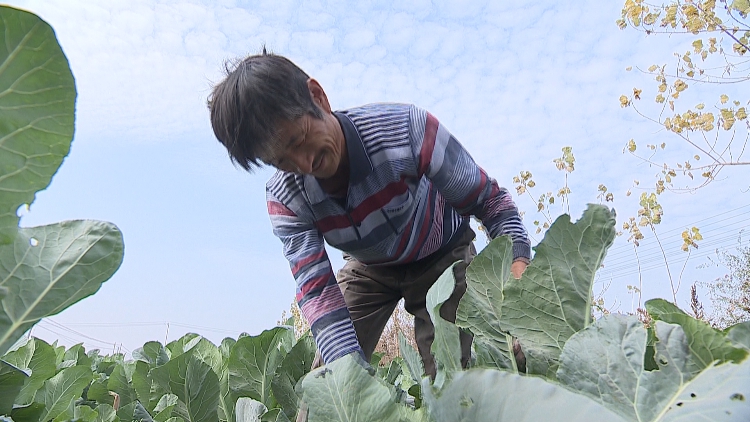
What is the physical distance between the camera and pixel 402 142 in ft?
6.49

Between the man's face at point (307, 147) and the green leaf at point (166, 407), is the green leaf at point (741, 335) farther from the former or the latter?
the man's face at point (307, 147)

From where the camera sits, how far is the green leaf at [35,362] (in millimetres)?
1096

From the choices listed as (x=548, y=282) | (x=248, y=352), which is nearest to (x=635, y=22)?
(x=248, y=352)

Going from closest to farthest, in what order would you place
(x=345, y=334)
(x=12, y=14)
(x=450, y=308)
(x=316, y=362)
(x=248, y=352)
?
(x=12, y=14)
(x=248, y=352)
(x=345, y=334)
(x=316, y=362)
(x=450, y=308)

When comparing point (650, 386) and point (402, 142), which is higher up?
point (402, 142)

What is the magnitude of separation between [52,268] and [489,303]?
405mm

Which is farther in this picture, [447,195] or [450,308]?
[450,308]

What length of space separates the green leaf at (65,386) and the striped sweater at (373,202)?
0.70 m

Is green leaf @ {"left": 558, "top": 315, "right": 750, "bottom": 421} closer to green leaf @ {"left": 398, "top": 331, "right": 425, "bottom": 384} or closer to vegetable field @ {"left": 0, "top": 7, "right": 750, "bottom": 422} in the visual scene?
vegetable field @ {"left": 0, "top": 7, "right": 750, "bottom": 422}

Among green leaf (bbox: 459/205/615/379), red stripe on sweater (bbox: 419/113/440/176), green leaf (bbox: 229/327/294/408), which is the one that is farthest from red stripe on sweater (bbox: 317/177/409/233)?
green leaf (bbox: 459/205/615/379)

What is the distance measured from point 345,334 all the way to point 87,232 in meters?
1.37

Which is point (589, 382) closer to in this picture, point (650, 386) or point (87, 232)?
point (650, 386)

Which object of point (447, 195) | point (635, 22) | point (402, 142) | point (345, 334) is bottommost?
point (345, 334)

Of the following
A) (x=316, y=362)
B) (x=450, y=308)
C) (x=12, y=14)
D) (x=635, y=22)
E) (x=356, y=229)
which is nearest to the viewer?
(x=12, y=14)
